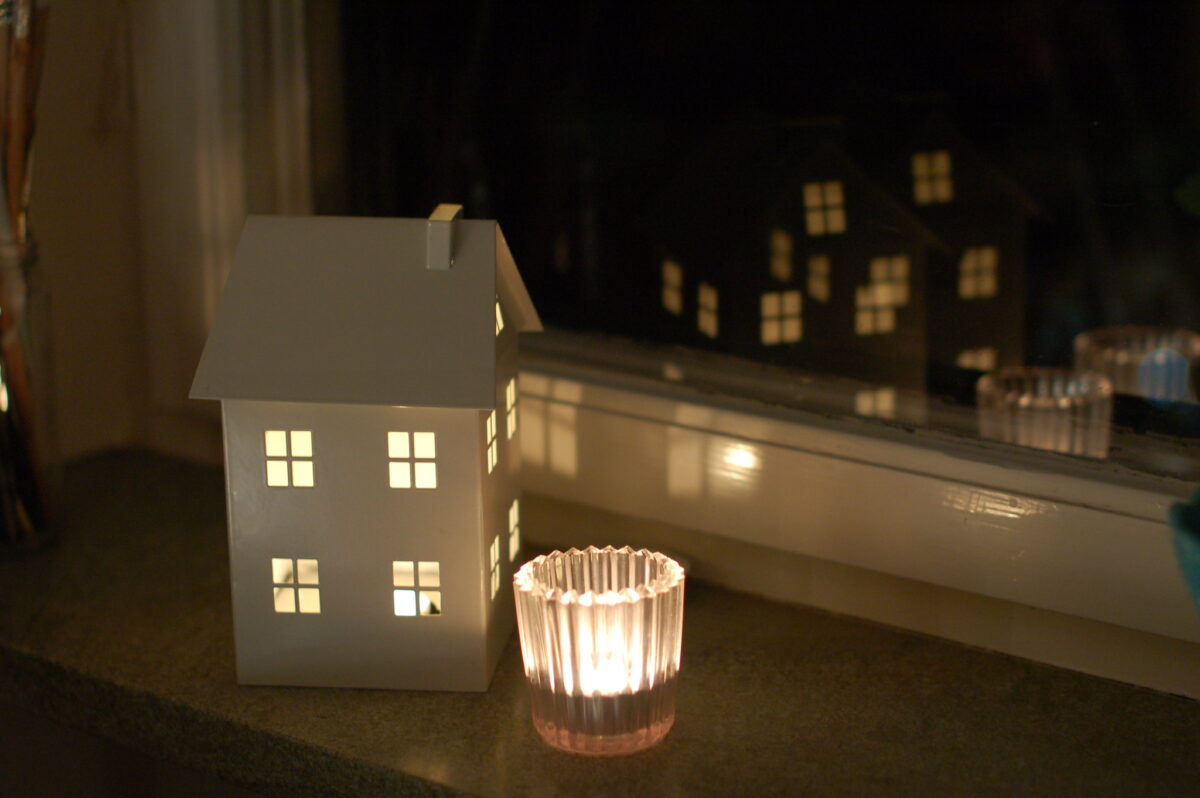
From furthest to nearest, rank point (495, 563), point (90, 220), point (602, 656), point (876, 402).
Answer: point (90, 220), point (876, 402), point (495, 563), point (602, 656)

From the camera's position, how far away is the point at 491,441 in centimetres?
90

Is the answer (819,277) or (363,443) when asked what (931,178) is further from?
(363,443)

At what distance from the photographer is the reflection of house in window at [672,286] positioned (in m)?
1.18

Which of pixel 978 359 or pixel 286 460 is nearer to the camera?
pixel 286 460

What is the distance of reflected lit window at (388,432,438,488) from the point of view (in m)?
0.87

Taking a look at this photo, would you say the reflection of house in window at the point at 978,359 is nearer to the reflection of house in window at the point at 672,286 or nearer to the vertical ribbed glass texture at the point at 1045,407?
the vertical ribbed glass texture at the point at 1045,407

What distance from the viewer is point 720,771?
0.82 metres

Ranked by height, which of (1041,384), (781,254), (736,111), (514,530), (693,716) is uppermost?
(736,111)

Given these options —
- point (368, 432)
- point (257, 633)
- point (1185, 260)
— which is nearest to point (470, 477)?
point (368, 432)

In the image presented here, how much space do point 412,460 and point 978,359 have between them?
1.50 feet

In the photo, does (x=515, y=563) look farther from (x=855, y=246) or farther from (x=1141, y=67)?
(x=1141, y=67)

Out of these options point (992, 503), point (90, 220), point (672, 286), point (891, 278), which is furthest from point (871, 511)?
point (90, 220)

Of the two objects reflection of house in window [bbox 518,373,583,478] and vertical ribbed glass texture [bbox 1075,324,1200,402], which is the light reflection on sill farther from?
reflection of house in window [bbox 518,373,583,478]

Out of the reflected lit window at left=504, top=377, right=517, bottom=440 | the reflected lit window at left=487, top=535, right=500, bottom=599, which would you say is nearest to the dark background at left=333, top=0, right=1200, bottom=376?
the reflected lit window at left=504, top=377, right=517, bottom=440
